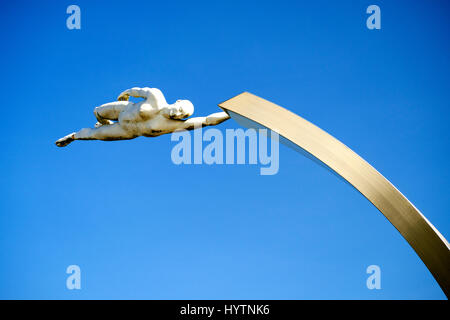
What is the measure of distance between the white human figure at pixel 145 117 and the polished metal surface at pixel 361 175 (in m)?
1.37

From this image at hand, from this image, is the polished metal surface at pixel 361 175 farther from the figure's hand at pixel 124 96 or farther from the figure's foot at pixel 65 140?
the figure's foot at pixel 65 140

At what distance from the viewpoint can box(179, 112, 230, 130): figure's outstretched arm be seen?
34.3ft

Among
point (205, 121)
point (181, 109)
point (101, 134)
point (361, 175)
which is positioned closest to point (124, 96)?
point (101, 134)

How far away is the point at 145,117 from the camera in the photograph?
10.9 m

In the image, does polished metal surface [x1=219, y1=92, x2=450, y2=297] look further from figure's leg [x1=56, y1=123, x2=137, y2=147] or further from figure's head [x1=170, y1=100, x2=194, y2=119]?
figure's leg [x1=56, y1=123, x2=137, y2=147]

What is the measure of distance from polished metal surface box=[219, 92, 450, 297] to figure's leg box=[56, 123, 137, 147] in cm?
313

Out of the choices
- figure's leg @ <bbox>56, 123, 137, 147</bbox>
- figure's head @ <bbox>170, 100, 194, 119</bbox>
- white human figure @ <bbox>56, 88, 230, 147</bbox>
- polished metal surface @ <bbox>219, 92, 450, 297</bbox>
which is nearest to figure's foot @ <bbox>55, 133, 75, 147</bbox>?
figure's leg @ <bbox>56, 123, 137, 147</bbox>

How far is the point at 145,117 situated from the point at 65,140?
310 centimetres

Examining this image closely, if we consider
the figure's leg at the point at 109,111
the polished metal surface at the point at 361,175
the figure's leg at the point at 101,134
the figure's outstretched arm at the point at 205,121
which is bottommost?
the polished metal surface at the point at 361,175

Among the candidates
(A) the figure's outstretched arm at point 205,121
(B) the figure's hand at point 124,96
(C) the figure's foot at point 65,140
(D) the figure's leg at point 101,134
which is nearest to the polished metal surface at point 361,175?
(A) the figure's outstretched arm at point 205,121

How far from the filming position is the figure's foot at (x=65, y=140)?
1262cm

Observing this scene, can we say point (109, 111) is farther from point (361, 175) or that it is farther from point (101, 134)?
point (361, 175)

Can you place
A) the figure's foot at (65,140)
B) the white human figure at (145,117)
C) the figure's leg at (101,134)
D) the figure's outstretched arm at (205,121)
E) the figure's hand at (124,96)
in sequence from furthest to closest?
the figure's foot at (65,140), the figure's hand at (124,96), the figure's leg at (101,134), the white human figure at (145,117), the figure's outstretched arm at (205,121)
